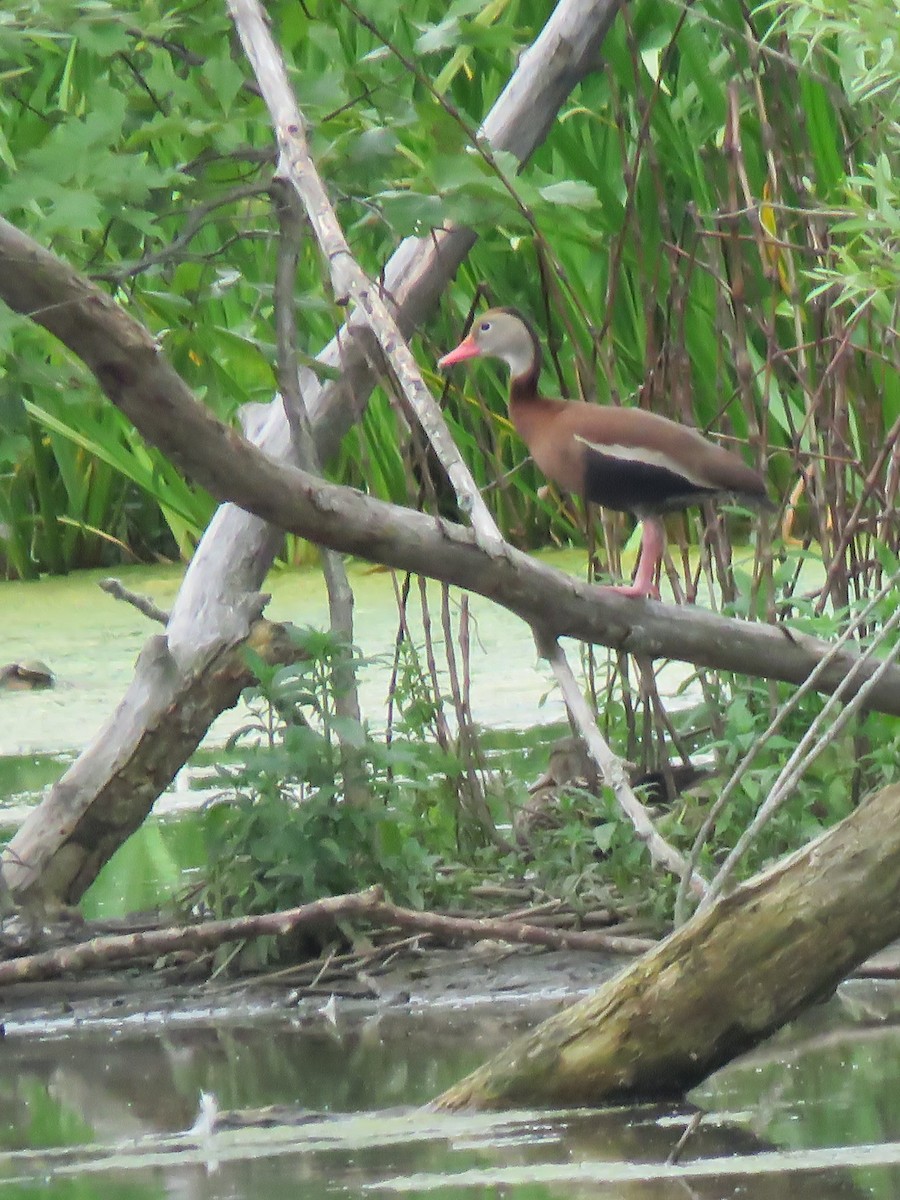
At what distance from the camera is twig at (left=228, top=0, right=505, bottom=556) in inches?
76.6

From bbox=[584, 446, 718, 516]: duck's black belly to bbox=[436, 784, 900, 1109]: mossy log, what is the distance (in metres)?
1.03

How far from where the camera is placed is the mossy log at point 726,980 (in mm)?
2422

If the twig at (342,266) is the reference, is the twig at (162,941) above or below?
below

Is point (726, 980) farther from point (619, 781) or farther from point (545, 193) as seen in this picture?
point (545, 193)

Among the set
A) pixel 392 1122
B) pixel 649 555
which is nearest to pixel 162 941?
pixel 392 1122

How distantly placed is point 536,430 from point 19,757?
255 centimetres

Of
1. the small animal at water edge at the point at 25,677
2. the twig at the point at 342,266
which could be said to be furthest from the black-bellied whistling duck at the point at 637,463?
the small animal at water edge at the point at 25,677

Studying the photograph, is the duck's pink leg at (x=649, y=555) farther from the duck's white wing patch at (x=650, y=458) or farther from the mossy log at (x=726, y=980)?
the mossy log at (x=726, y=980)

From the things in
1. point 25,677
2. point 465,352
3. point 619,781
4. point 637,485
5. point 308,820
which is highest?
point 465,352

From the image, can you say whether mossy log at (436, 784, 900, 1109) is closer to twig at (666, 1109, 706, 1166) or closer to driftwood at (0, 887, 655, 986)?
twig at (666, 1109, 706, 1166)

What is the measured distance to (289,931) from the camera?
3320mm

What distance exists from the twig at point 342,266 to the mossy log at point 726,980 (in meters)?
0.55

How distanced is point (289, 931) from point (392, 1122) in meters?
0.89

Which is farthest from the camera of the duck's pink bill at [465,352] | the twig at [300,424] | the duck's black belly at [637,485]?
the duck's pink bill at [465,352]
